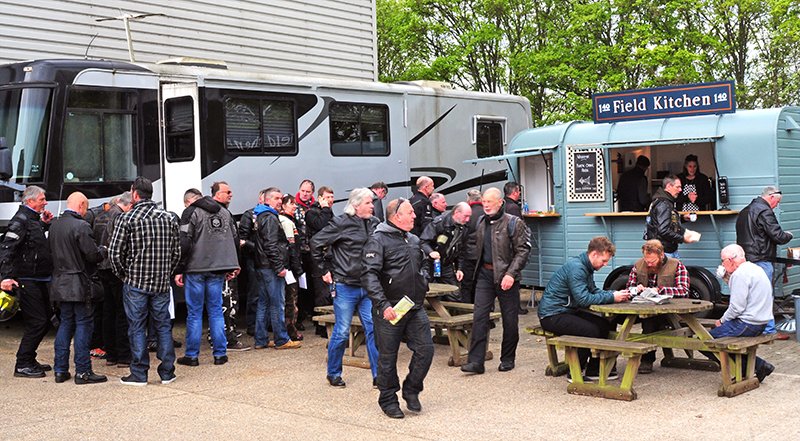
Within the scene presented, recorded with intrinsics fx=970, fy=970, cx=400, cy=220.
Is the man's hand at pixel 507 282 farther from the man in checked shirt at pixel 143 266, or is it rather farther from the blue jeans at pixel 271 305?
the man in checked shirt at pixel 143 266

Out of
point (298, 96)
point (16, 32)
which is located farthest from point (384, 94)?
point (16, 32)

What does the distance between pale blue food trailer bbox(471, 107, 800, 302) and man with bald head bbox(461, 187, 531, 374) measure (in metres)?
3.16

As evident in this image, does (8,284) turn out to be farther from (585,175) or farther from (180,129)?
(585,175)

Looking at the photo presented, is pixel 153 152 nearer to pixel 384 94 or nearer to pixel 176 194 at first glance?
pixel 176 194

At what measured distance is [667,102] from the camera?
464 inches

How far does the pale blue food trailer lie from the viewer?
11.0m

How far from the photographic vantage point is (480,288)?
8.93 meters

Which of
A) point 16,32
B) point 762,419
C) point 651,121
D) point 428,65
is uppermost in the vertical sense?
point 428,65

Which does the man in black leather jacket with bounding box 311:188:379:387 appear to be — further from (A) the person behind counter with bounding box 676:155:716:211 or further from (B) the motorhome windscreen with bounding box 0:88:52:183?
(A) the person behind counter with bounding box 676:155:716:211

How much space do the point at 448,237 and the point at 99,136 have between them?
4242mm

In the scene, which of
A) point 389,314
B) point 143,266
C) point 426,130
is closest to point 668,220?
point 426,130

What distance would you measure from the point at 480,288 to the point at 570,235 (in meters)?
3.94

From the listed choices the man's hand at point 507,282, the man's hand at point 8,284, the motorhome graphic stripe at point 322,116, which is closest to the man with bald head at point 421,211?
the motorhome graphic stripe at point 322,116

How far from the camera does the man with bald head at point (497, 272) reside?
28.8ft
